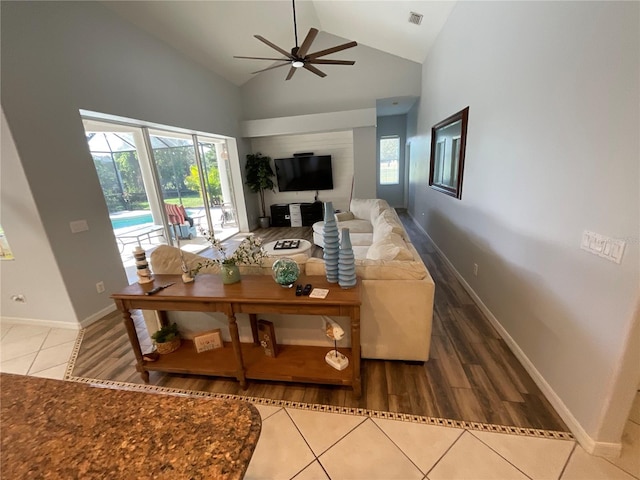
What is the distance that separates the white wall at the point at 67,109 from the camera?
7.80ft

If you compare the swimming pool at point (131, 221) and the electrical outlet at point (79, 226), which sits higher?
the electrical outlet at point (79, 226)

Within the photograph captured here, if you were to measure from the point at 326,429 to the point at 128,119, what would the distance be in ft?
13.8

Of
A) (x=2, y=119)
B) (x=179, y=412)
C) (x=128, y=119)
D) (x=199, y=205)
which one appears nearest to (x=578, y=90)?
(x=179, y=412)

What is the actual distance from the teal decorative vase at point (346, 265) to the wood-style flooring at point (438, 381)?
799 mm

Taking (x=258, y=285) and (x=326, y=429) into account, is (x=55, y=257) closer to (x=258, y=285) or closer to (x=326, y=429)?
(x=258, y=285)

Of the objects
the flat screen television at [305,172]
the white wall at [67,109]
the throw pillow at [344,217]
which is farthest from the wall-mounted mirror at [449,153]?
the white wall at [67,109]

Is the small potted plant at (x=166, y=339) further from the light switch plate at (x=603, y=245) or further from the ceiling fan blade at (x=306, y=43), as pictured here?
the ceiling fan blade at (x=306, y=43)

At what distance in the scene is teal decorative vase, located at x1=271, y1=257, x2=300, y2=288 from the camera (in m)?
1.78

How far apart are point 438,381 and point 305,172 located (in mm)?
5819

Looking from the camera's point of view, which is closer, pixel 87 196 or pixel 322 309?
pixel 322 309

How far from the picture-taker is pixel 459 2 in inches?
127

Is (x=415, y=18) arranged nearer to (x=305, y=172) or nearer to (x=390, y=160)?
(x=305, y=172)

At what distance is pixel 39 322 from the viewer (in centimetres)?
292

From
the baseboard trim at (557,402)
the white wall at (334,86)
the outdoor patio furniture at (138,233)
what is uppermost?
the white wall at (334,86)
